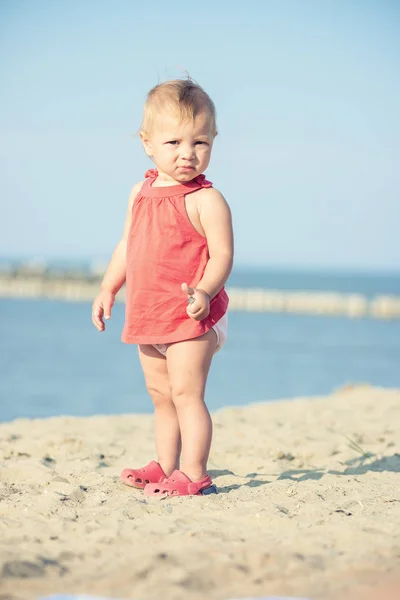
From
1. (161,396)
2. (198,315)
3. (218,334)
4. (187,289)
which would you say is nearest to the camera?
(187,289)

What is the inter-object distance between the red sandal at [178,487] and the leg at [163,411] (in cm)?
22

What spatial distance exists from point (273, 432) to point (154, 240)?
8.25 ft

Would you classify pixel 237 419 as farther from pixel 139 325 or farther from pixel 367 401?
pixel 139 325

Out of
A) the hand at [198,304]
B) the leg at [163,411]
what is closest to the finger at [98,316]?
the leg at [163,411]

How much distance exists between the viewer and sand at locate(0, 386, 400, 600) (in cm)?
234

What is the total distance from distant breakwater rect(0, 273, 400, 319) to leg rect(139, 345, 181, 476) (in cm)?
3329

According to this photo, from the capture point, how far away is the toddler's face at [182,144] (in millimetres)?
3406

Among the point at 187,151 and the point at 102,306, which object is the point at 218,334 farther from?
the point at 187,151

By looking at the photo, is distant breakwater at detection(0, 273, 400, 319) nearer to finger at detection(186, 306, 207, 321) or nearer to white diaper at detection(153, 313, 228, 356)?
white diaper at detection(153, 313, 228, 356)

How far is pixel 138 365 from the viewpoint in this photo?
15.3 meters

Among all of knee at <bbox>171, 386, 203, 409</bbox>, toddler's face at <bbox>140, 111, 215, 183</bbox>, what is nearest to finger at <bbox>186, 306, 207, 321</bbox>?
knee at <bbox>171, 386, 203, 409</bbox>

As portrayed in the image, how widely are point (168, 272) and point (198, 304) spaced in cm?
29

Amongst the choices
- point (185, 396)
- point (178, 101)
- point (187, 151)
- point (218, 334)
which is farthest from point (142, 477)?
point (178, 101)

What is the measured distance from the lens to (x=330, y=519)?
2.98 metres
